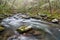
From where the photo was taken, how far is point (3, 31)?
8344 millimetres

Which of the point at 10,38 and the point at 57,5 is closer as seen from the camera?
the point at 10,38

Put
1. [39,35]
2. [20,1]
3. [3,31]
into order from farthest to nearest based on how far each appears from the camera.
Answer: [20,1], [3,31], [39,35]

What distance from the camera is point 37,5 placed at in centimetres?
1877

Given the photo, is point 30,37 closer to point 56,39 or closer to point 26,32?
point 26,32

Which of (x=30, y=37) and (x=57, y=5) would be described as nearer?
(x=30, y=37)

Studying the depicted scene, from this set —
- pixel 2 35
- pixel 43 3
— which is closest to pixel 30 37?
pixel 2 35

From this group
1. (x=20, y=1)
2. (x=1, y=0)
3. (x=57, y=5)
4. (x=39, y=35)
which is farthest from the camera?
(x=20, y=1)

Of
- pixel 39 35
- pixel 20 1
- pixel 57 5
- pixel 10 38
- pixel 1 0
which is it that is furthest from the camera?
pixel 20 1

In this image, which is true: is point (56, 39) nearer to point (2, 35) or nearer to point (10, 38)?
point (10, 38)

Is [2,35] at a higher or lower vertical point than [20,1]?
higher

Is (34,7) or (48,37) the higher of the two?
(48,37)

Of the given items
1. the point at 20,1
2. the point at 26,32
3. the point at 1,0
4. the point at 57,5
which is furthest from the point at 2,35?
the point at 20,1

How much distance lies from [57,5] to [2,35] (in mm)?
10305

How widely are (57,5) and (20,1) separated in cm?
908
